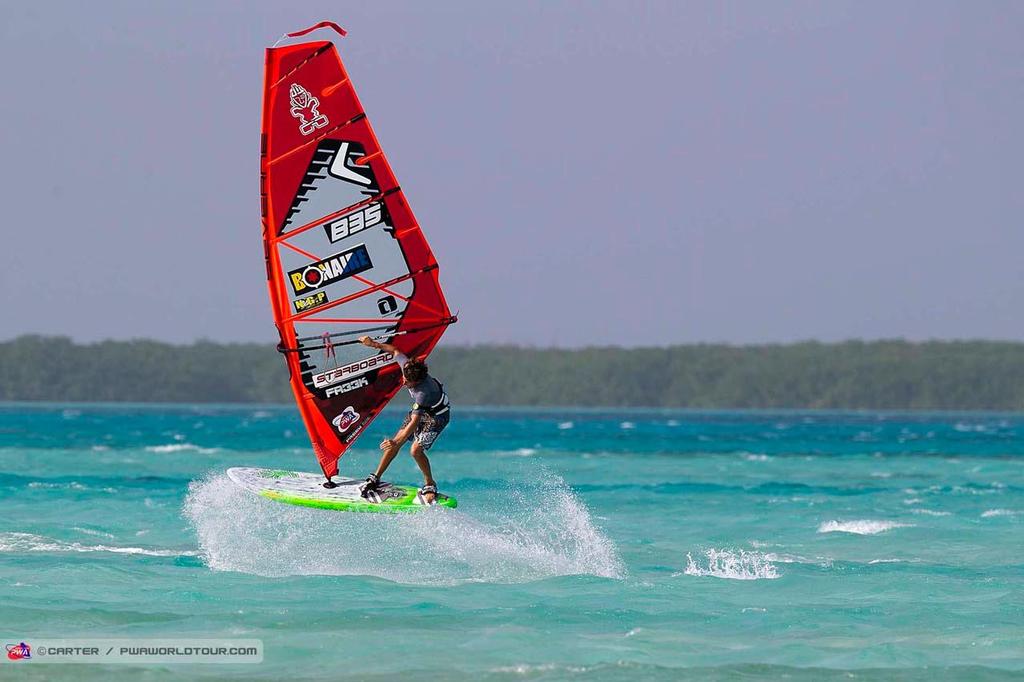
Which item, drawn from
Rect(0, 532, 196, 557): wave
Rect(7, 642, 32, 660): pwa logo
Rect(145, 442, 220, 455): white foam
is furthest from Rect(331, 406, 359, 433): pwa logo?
Rect(145, 442, 220, 455): white foam

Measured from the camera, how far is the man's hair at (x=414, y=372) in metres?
13.6

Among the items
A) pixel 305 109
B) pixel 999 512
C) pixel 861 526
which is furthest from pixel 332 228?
pixel 999 512

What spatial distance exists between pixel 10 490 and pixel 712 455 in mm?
25278

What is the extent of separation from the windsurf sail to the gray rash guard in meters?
0.83

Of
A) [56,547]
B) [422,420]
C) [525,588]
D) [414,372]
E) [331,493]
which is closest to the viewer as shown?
[422,420]

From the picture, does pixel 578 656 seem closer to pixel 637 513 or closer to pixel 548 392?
pixel 637 513

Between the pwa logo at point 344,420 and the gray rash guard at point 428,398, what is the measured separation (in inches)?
48.0

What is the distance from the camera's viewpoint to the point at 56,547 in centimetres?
1742

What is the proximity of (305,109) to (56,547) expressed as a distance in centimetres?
662

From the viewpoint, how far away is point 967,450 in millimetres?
51844

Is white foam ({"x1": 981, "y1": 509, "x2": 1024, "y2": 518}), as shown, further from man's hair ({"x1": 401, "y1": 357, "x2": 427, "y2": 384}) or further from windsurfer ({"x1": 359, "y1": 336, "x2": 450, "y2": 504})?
man's hair ({"x1": 401, "y1": 357, "x2": 427, "y2": 384})

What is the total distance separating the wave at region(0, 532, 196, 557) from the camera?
1709 cm

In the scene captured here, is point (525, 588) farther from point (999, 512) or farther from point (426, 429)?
point (999, 512)

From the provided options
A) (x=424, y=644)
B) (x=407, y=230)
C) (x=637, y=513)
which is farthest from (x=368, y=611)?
(x=637, y=513)
